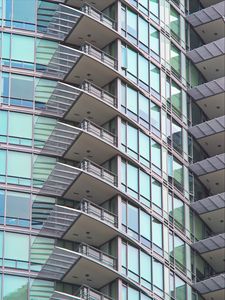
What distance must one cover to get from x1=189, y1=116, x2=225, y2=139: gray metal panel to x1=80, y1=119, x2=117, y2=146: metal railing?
7693 mm

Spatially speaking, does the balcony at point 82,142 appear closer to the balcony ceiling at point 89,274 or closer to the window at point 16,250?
the window at point 16,250

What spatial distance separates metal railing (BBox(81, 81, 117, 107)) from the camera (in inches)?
2793

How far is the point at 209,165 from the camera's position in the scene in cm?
7600

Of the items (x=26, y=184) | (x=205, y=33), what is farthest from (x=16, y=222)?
(x=205, y=33)

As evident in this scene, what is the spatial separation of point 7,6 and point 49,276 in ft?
47.4

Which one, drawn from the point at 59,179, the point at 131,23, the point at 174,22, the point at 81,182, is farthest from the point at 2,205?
the point at 174,22

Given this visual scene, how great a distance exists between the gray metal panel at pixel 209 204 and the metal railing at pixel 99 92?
24.8 feet

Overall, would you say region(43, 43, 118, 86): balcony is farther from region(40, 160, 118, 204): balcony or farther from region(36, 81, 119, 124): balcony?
region(40, 160, 118, 204): balcony

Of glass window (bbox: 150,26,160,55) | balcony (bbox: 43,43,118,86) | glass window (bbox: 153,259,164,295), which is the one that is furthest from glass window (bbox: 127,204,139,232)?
glass window (bbox: 150,26,160,55)

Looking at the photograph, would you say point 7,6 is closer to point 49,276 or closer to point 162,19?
point 162,19

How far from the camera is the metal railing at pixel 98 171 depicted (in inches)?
2721

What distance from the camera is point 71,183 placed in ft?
227

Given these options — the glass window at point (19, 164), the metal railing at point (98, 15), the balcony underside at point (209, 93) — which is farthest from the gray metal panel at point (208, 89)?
the glass window at point (19, 164)

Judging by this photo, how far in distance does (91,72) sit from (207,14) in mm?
10815
